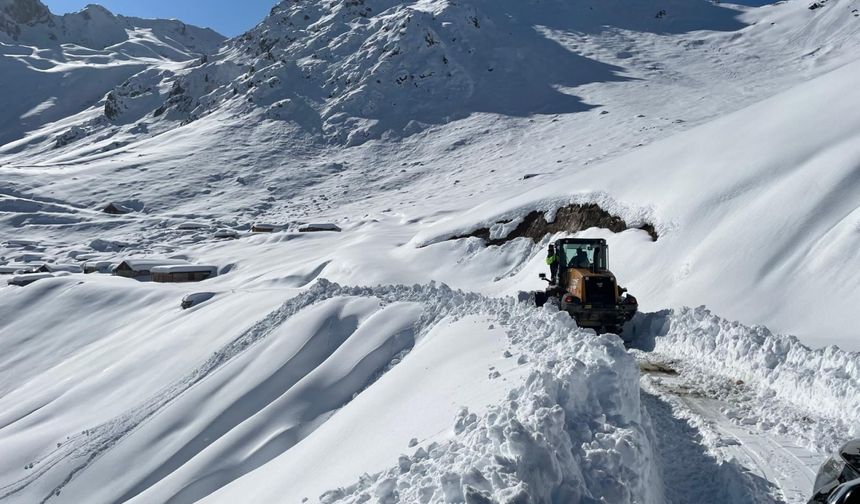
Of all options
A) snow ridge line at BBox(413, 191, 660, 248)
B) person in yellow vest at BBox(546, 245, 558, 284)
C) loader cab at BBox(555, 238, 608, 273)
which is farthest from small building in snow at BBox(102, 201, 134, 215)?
loader cab at BBox(555, 238, 608, 273)

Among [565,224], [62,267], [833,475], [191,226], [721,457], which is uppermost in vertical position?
[833,475]

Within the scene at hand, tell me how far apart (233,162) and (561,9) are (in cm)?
8062

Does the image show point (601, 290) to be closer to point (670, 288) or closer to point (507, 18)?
point (670, 288)

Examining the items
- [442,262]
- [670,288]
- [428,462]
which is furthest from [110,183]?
[428,462]

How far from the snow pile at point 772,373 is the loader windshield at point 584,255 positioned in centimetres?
275

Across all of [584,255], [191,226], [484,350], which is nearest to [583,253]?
[584,255]

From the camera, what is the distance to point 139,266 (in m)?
50.7

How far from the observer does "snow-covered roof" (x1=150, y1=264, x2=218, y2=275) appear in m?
45.6

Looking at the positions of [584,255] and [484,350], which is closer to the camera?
[484,350]

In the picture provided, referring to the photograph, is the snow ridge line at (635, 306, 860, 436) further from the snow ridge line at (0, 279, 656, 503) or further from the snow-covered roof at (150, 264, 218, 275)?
the snow-covered roof at (150, 264, 218, 275)

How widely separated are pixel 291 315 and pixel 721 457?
1247cm

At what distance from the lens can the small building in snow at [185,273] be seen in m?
45.3

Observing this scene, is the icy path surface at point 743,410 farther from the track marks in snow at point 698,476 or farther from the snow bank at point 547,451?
the snow bank at point 547,451

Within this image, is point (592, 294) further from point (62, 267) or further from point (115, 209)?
point (115, 209)
